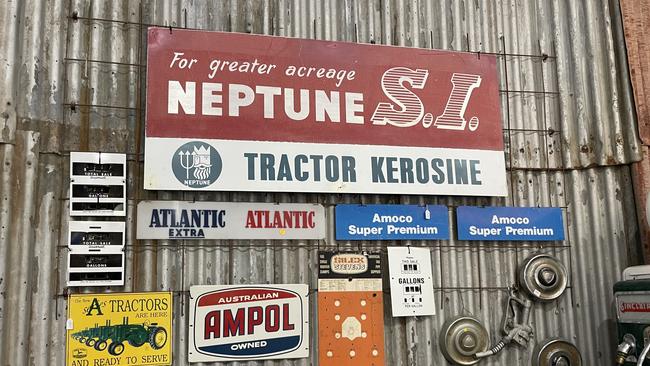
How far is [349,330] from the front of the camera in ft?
18.9

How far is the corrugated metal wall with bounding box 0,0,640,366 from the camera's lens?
5289mm

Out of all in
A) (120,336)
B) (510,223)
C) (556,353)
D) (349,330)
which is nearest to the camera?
(120,336)

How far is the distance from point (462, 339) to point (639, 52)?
365 centimetres

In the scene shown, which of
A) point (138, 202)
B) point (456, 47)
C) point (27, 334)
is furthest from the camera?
point (456, 47)

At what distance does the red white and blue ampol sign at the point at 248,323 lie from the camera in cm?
546

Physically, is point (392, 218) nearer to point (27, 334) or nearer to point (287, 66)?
point (287, 66)

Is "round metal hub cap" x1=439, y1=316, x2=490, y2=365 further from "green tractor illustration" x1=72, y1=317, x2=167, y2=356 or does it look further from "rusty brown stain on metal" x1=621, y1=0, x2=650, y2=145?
"rusty brown stain on metal" x1=621, y1=0, x2=650, y2=145

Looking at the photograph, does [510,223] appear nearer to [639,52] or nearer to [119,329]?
[639,52]

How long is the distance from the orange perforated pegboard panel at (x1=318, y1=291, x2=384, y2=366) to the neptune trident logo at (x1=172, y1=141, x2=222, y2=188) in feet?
4.87

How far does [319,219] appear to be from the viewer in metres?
5.86

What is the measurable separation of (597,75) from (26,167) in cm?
573

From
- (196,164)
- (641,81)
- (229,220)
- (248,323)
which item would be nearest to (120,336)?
(248,323)

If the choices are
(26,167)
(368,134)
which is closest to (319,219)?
(368,134)

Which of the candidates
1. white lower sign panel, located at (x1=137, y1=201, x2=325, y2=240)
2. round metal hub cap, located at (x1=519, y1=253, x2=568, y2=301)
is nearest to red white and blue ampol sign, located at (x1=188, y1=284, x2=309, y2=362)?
white lower sign panel, located at (x1=137, y1=201, x2=325, y2=240)
